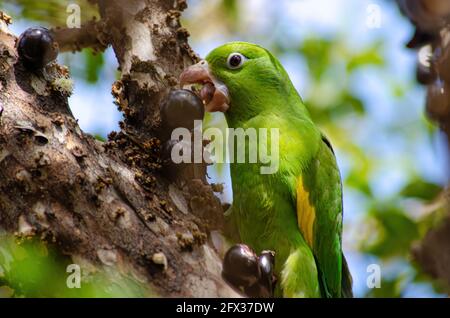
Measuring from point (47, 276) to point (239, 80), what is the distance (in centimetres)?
234

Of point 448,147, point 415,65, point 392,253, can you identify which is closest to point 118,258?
point 448,147

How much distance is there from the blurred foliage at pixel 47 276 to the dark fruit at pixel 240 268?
1.37 feet

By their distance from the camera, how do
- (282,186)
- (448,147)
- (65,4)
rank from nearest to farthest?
(448,147) < (282,186) < (65,4)

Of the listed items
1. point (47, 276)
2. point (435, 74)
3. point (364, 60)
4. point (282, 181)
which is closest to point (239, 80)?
point (282, 181)

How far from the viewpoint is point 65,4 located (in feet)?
14.7

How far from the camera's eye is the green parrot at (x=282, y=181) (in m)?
4.00

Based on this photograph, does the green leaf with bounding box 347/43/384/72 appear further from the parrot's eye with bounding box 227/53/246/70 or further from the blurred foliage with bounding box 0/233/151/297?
the blurred foliage with bounding box 0/233/151/297

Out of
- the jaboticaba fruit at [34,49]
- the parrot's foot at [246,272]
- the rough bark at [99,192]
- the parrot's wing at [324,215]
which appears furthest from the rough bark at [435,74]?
the jaboticaba fruit at [34,49]

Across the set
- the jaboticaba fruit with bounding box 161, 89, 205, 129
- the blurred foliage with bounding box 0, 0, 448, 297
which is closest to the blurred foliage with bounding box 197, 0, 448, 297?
the blurred foliage with bounding box 0, 0, 448, 297

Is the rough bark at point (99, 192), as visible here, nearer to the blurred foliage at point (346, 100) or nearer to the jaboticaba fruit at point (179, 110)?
the jaboticaba fruit at point (179, 110)

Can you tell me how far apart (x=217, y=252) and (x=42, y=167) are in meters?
0.93

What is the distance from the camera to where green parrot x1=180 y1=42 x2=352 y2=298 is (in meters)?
4.00

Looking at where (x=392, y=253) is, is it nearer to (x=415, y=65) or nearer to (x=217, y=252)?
(x=415, y=65)
